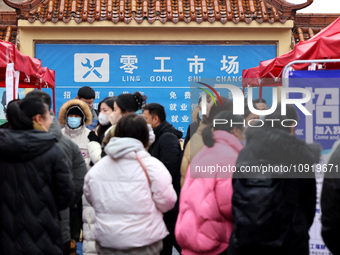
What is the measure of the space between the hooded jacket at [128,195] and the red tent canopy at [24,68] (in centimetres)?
296

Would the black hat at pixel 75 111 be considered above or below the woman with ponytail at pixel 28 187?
above

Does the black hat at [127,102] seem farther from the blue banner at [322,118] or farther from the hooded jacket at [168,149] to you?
the blue banner at [322,118]

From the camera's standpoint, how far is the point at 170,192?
13.3ft

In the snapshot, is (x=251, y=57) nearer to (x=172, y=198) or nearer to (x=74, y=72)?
(x=74, y=72)

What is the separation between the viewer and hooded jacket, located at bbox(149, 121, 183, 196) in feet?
18.2

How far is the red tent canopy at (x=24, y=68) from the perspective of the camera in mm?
6359

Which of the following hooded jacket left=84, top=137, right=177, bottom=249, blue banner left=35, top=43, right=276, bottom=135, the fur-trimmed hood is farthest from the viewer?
blue banner left=35, top=43, right=276, bottom=135

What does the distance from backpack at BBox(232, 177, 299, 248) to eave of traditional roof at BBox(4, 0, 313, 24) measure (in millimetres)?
8161

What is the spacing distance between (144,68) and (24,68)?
182 inches

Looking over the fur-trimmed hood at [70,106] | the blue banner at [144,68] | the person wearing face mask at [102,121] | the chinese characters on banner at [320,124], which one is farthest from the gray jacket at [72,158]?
the blue banner at [144,68]

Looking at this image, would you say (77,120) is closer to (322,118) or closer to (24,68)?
(24,68)

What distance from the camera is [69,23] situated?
36.5ft

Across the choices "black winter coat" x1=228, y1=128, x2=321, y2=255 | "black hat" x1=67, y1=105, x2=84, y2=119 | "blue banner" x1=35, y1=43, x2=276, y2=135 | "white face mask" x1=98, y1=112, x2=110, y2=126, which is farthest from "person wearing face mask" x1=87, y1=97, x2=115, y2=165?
"blue banner" x1=35, y1=43, x2=276, y2=135

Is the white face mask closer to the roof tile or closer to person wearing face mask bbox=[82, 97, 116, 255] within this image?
person wearing face mask bbox=[82, 97, 116, 255]
